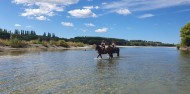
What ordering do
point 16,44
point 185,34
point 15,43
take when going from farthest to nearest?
point 185,34 < point 16,44 < point 15,43

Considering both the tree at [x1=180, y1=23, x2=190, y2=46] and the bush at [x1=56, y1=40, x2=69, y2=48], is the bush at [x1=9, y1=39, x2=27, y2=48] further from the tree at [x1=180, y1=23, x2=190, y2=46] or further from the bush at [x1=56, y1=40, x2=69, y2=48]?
the tree at [x1=180, y1=23, x2=190, y2=46]

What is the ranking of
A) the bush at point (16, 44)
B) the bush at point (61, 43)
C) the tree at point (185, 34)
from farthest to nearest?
the tree at point (185, 34) → the bush at point (61, 43) → the bush at point (16, 44)

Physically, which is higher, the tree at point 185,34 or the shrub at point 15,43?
the tree at point 185,34

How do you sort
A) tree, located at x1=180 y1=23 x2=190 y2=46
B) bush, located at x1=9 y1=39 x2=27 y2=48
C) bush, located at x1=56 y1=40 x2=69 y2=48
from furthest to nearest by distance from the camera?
tree, located at x1=180 y1=23 x2=190 y2=46 < bush, located at x1=56 y1=40 x2=69 y2=48 < bush, located at x1=9 y1=39 x2=27 y2=48

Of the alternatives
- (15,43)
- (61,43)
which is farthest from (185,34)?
(15,43)

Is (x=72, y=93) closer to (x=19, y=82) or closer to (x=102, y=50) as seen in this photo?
(x=19, y=82)

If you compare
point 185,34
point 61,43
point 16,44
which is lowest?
point 16,44

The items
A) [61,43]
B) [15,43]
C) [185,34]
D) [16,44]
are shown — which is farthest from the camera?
[185,34]

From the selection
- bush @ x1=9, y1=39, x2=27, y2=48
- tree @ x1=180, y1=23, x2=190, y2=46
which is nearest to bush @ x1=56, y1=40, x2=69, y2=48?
bush @ x1=9, y1=39, x2=27, y2=48

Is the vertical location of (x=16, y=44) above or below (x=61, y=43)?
below

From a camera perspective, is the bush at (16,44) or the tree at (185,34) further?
the tree at (185,34)

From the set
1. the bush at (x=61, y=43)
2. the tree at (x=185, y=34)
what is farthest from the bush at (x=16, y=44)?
the tree at (x=185, y=34)

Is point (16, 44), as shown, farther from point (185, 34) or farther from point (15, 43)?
point (185, 34)

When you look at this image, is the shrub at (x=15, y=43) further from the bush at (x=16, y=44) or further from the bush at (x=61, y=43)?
the bush at (x=61, y=43)
